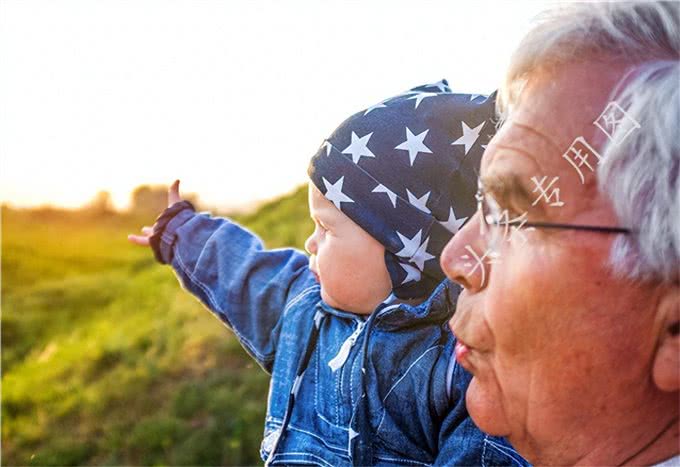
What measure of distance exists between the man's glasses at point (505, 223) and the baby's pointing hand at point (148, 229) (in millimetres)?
1579

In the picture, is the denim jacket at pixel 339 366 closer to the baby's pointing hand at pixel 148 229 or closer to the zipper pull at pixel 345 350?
the zipper pull at pixel 345 350

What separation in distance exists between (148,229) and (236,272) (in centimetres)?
48

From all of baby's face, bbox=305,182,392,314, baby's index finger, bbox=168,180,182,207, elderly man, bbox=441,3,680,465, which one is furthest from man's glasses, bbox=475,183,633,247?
baby's index finger, bbox=168,180,182,207

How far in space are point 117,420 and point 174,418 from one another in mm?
497

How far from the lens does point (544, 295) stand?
1418 millimetres

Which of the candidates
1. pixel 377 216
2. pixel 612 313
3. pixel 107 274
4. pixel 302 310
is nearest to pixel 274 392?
pixel 302 310

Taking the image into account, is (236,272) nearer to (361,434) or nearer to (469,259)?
(361,434)

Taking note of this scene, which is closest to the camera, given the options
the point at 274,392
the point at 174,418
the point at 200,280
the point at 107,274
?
the point at 274,392

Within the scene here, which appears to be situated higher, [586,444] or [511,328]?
[511,328]

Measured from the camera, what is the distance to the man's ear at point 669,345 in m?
1.32

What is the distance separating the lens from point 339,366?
2.27 metres

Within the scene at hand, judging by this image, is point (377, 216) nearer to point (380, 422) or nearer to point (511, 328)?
point (380, 422)

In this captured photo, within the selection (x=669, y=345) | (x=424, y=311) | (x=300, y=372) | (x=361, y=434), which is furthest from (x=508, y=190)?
(x=300, y=372)

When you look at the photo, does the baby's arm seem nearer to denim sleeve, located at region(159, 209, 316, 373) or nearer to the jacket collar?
denim sleeve, located at region(159, 209, 316, 373)
